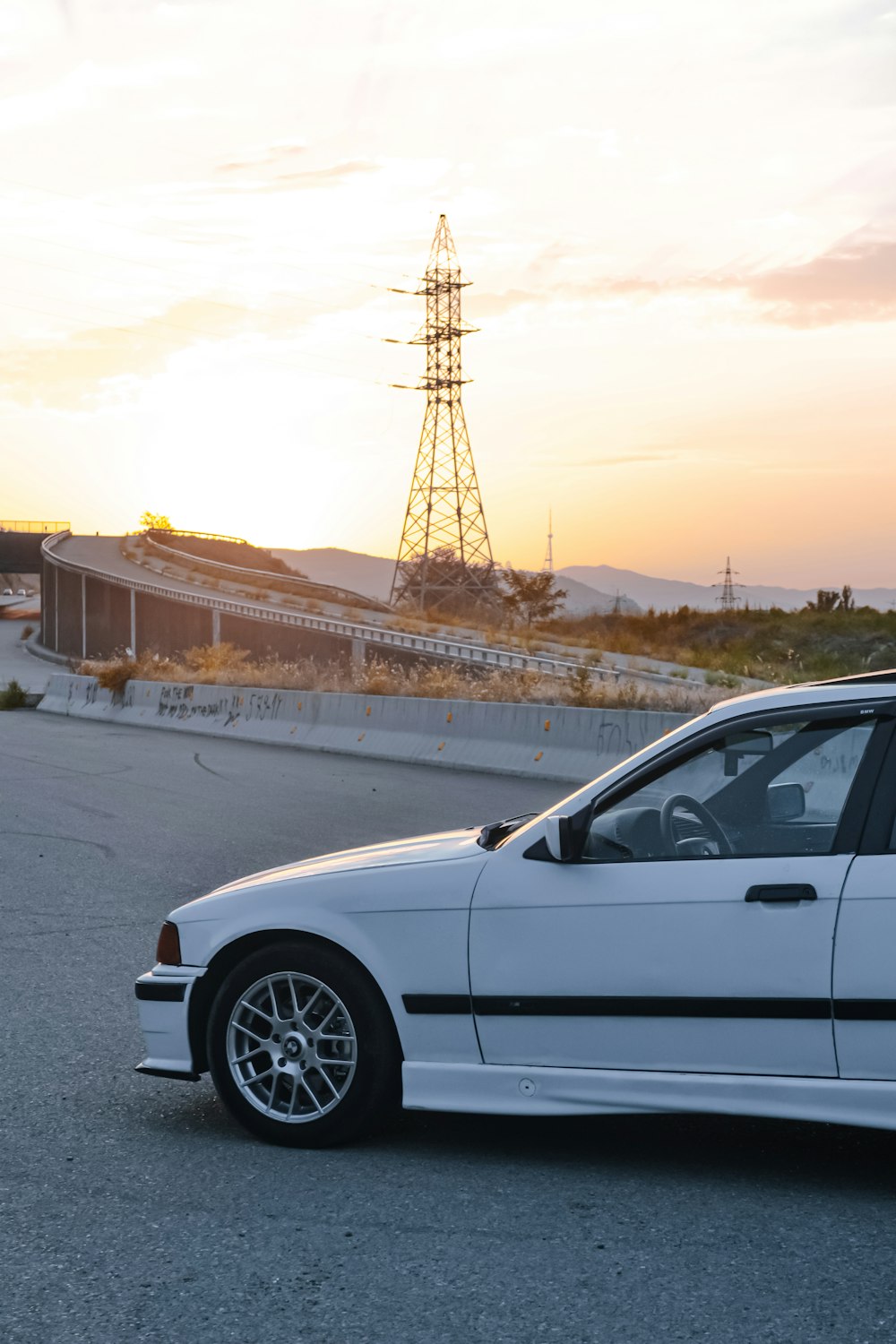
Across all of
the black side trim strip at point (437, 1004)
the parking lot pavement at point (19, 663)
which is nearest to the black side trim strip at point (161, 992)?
the black side trim strip at point (437, 1004)

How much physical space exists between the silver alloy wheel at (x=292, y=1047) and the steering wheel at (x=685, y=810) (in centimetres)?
119

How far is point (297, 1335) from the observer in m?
3.40

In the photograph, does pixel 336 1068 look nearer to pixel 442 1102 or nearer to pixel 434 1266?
pixel 442 1102

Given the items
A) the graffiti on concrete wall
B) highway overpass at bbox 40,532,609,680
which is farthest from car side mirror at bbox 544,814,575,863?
highway overpass at bbox 40,532,609,680

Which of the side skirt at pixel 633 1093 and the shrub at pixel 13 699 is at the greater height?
the shrub at pixel 13 699

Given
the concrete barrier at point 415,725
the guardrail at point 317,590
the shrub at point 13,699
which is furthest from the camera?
the guardrail at point 317,590

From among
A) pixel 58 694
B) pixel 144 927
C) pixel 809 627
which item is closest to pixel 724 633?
pixel 809 627

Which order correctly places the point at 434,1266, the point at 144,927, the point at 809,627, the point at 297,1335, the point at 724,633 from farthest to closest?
the point at 724,633 → the point at 809,627 → the point at 144,927 → the point at 434,1266 → the point at 297,1335

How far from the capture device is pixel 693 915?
4285 millimetres

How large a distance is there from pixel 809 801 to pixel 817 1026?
677 millimetres

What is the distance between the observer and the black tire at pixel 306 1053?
4656 millimetres

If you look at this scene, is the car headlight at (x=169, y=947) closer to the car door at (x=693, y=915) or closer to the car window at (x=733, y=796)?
the car door at (x=693, y=915)

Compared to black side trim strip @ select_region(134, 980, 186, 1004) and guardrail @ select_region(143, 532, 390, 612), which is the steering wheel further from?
guardrail @ select_region(143, 532, 390, 612)

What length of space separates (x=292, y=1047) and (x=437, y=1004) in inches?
20.9
